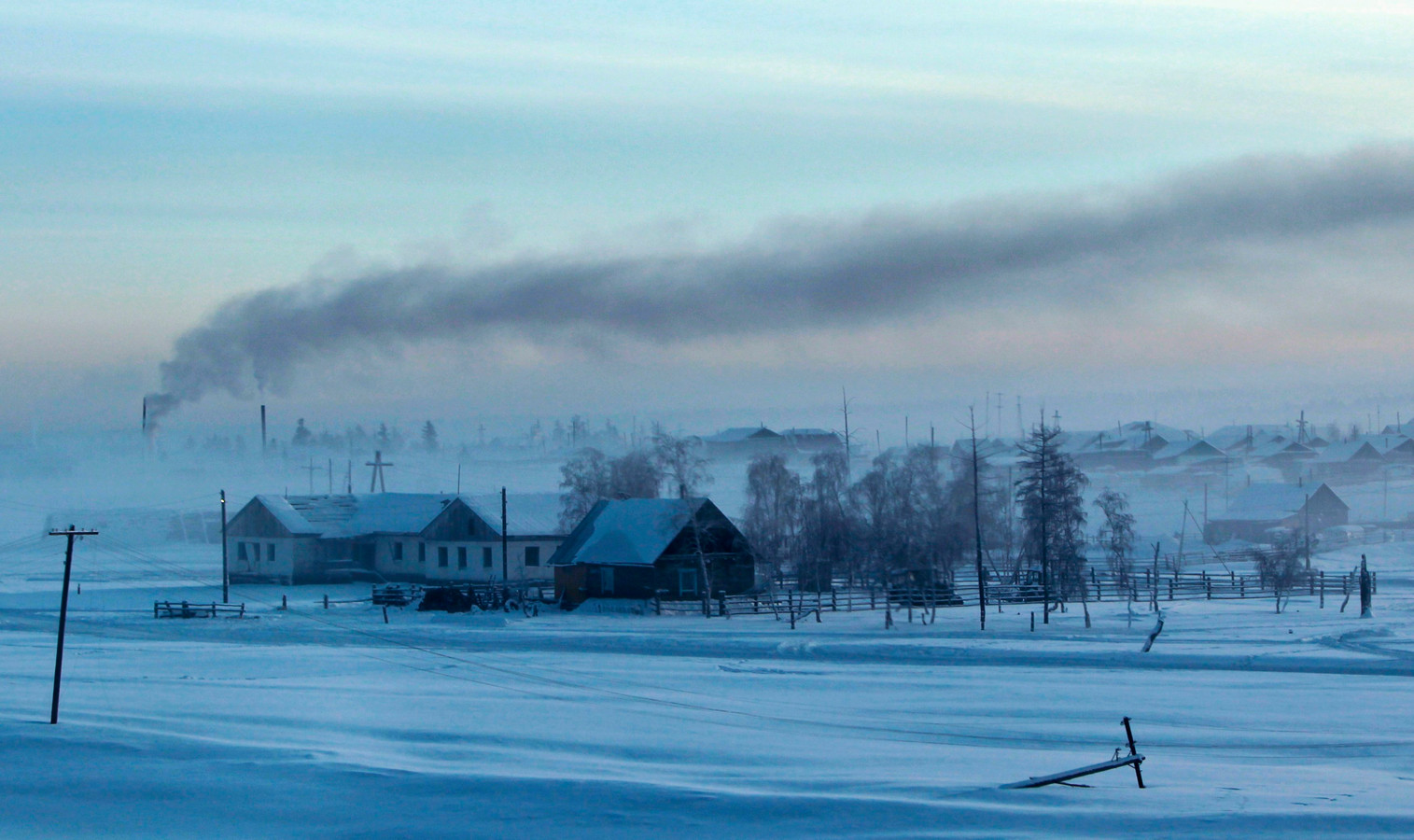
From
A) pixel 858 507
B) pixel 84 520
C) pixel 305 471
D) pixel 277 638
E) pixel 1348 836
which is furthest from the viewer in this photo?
pixel 305 471

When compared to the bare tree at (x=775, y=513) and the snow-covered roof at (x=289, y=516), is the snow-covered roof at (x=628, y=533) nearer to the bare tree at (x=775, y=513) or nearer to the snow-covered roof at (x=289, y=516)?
the bare tree at (x=775, y=513)

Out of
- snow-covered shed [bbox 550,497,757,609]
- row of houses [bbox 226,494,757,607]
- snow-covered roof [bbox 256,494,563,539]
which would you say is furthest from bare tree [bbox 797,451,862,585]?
snow-covered roof [bbox 256,494,563,539]

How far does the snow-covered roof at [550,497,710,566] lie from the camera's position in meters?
53.0

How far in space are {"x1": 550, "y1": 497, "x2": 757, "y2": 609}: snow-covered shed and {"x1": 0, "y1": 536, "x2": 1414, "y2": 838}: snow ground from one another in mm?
7642

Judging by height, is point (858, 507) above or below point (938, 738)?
above

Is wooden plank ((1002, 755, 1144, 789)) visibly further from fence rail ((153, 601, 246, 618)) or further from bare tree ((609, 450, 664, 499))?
bare tree ((609, 450, 664, 499))

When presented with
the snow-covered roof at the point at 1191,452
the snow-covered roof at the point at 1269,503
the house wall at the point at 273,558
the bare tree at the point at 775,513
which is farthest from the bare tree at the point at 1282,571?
the snow-covered roof at the point at 1191,452

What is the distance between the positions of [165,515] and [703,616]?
7686 centimetres

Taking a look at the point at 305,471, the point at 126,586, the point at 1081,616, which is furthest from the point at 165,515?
the point at 1081,616

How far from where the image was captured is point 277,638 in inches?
1634

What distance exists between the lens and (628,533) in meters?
54.2

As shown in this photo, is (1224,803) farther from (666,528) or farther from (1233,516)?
(1233,516)

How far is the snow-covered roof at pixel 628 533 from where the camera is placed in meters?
53.0

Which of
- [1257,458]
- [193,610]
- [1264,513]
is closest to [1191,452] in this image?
[1257,458]
